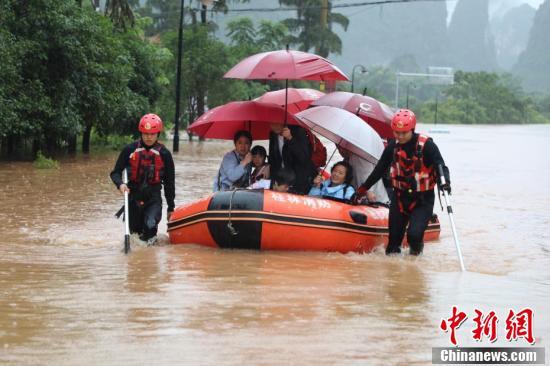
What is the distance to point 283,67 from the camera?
36.8 ft

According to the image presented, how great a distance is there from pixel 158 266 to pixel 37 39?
541 inches

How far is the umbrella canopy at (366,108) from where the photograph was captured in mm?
12422

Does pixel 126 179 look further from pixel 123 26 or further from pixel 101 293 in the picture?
pixel 123 26

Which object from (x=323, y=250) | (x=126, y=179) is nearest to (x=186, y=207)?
(x=126, y=179)

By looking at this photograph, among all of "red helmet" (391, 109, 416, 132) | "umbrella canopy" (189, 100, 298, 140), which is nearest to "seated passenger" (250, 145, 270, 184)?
"umbrella canopy" (189, 100, 298, 140)

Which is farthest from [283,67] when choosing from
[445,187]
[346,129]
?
[445,187]

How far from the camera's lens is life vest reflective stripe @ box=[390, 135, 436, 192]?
992 centimetres

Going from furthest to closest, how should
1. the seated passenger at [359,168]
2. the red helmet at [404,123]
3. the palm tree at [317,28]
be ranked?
1. the palm tree at [317,28]
2. the seated passenger at [359,168]
3. the red helmet at [404,123]

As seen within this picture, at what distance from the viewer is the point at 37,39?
860 inches

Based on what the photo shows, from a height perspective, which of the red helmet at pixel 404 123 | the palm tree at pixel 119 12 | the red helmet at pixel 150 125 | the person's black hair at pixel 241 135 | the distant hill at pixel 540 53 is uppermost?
the distant hill at pixel 540 53

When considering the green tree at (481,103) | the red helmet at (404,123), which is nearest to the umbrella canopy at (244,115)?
the red helmet at (404,123)

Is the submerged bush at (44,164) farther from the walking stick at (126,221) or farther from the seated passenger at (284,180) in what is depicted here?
the walking stick at (126,221)

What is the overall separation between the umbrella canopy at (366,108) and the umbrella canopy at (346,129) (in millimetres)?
1185

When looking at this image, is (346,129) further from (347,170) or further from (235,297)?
(235,297)
